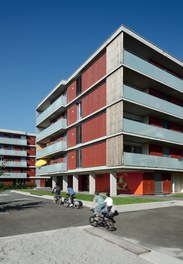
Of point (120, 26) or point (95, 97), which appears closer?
point (120, 26)

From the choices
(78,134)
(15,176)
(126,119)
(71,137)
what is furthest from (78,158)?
(15,176)

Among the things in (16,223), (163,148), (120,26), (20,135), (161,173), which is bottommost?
(16,223)

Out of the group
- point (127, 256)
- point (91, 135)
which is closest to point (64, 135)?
point (91, 135)

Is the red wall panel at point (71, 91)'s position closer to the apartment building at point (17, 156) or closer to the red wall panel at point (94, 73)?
the red wall panel at point (94, 73)

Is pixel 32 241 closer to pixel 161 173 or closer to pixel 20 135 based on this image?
pixel 161 173

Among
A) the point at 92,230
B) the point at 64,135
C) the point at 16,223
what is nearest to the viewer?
the point at 92,230

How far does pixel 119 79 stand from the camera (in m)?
25.0

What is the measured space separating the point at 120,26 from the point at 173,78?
30.2ft

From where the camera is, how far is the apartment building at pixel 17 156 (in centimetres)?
6506

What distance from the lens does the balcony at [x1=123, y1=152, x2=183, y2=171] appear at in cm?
2421

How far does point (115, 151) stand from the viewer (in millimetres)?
24922

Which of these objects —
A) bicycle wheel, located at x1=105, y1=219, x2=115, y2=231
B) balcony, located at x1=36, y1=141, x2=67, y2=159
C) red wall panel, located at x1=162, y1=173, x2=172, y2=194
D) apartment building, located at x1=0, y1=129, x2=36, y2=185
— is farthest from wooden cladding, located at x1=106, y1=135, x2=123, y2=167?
apartment building, located at x1=0, y1=129, x2=36, y2=185

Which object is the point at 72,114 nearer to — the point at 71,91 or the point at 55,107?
the point at 71,91

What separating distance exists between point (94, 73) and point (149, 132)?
9562 mm
